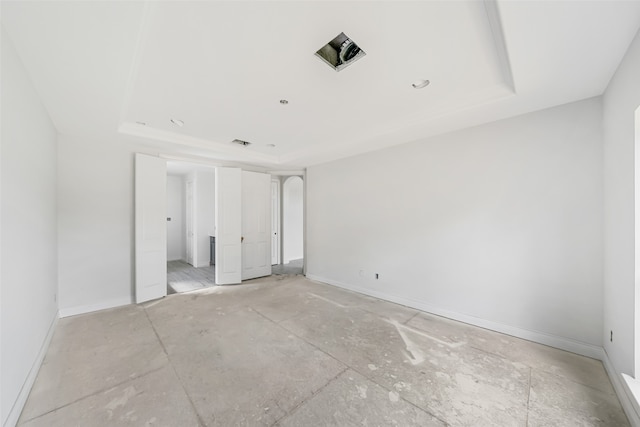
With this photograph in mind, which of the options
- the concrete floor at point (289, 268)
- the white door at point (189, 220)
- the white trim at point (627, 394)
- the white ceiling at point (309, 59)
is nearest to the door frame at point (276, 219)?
the concrete floor at point (289, 268)

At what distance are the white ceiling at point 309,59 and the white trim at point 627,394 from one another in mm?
2328

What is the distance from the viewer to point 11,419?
1518 mm

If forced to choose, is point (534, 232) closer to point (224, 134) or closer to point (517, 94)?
point (517, 94)

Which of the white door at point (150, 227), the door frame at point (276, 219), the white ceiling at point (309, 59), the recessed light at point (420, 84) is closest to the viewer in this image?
the white ceiling at point (309, 59)

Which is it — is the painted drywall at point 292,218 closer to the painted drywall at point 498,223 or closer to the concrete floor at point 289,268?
the concrete floor at point 289,268

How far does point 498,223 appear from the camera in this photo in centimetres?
281

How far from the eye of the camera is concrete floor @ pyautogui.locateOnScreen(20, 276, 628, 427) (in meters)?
1.64

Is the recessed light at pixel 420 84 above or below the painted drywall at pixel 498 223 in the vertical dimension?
above

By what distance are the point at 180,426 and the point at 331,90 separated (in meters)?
2.90

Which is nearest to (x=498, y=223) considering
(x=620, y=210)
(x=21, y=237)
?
(x=620, y=210)

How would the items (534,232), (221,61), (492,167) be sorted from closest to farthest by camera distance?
(221,61) < (534,232) < (492,167)

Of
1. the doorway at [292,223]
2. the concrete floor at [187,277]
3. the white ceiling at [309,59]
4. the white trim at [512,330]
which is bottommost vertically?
the concrete floor at [187,277]

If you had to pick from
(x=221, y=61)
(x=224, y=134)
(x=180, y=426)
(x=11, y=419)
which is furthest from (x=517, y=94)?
(x=11, y=419)

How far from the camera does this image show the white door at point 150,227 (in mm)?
3748
